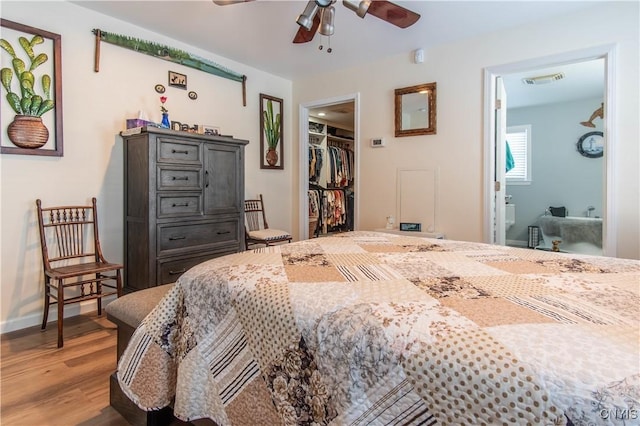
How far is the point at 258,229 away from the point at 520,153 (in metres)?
4.53

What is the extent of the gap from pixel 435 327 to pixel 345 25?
305 cm

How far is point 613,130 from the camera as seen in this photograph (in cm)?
281

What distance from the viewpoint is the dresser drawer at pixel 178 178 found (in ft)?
9.36

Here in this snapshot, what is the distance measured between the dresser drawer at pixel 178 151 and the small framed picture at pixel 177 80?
86 centimetres

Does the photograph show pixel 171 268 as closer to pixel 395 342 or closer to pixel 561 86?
pixel 395 342

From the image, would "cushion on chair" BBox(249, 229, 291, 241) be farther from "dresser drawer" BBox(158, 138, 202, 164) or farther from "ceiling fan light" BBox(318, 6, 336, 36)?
"ceiling fan light" BBox(318, 6, 336, 36)

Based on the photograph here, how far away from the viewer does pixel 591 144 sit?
5359 millimetres

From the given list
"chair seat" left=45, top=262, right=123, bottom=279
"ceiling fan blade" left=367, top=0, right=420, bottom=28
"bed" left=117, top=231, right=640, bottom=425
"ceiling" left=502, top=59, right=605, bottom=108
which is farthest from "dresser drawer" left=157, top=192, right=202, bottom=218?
"ceiling" left=502, top=59, right=605, bottom=108

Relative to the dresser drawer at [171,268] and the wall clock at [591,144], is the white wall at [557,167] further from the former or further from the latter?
the dresser drawer at [171,268]

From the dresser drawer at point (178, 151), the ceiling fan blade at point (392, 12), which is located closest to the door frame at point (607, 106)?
the ceiling fan blade at point (392, 12)

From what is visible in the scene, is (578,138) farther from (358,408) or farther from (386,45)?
(358,408)

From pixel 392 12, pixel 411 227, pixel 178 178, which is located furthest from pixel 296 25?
pixel 411 227

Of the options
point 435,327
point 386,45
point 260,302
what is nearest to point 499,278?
point 435,327

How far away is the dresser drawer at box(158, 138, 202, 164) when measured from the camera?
2.85 meters
